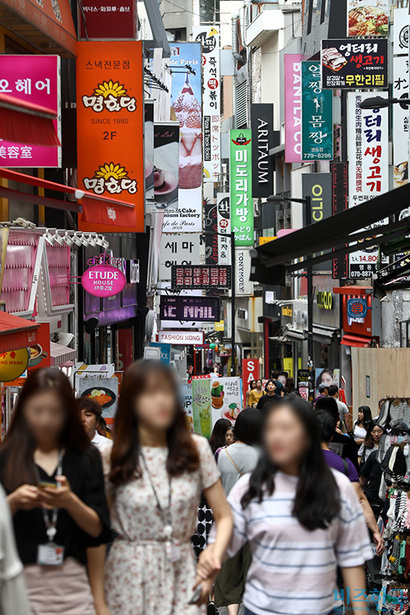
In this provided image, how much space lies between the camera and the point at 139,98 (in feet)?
54.4

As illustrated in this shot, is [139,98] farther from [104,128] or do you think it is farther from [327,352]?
[327,352]

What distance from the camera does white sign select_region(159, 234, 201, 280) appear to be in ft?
112

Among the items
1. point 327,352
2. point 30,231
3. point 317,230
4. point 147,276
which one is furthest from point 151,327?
point 317,230

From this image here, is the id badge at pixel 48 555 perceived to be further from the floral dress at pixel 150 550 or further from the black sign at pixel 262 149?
the black sign at pixel 262 149

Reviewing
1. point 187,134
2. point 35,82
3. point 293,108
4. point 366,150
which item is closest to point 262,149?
point 187,134

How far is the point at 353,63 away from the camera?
2289 cm

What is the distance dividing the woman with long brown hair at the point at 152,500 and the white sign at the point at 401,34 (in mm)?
20843

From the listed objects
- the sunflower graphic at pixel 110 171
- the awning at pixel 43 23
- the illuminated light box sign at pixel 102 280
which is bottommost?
the illuminated light box sign at pixel 102 280

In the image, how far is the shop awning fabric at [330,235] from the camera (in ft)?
25.8

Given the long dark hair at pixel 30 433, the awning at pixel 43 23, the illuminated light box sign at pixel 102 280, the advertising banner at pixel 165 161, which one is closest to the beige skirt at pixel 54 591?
the long dark hair at pixel 30 433

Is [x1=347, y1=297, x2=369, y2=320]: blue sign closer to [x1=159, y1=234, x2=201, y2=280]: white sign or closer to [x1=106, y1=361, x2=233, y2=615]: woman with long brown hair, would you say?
[x1=159, y1=234, x2=201, y2=280]: white sign

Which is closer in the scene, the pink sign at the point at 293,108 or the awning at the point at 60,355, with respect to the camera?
the awning at the point at 60,355

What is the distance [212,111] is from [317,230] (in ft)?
147

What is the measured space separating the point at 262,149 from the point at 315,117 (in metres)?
13.3
